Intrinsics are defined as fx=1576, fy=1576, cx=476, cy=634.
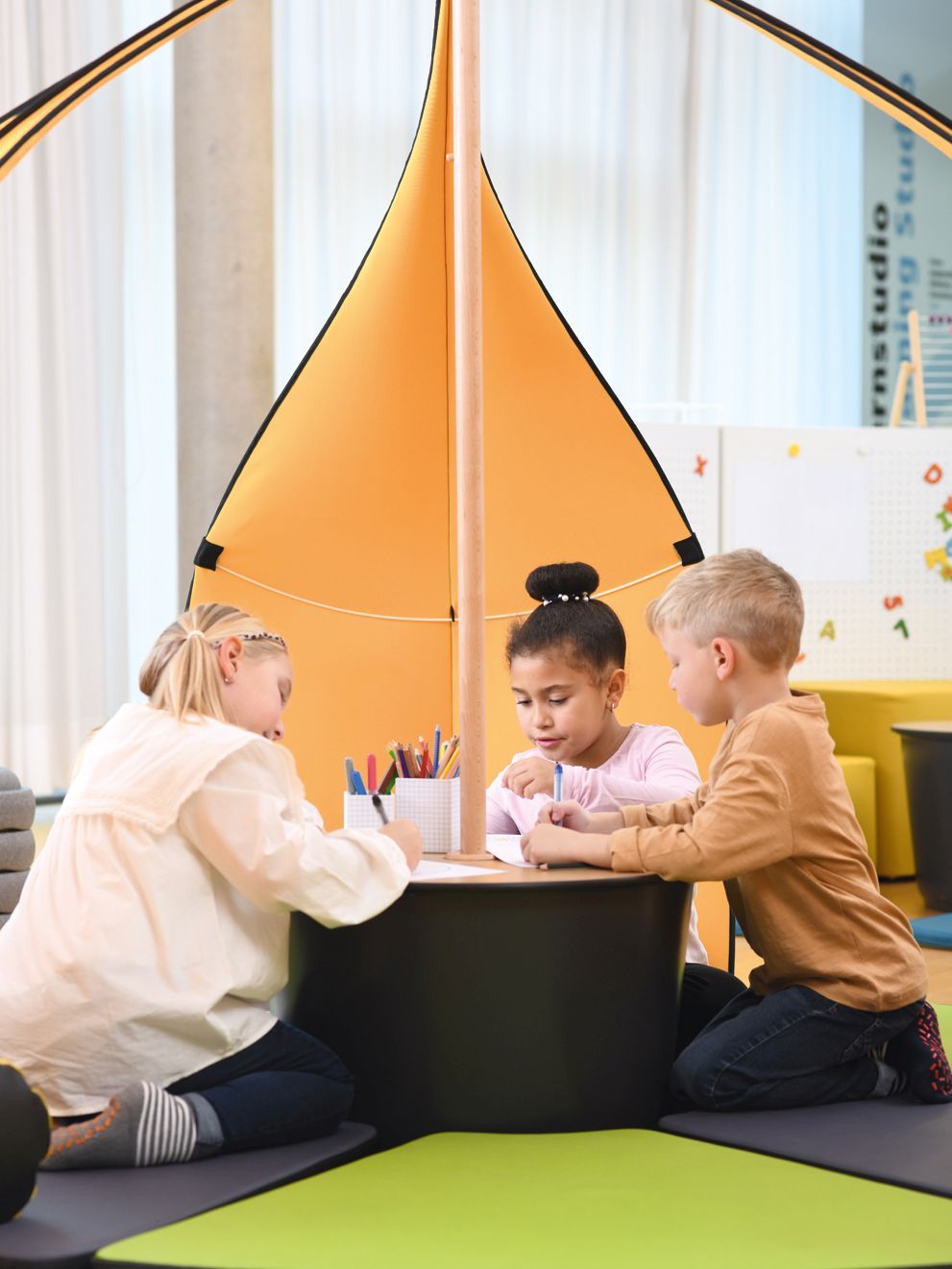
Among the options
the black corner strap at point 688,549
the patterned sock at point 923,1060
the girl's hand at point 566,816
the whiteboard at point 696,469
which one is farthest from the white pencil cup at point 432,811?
the whiteboard at point 696,469

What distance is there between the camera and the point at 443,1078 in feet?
5.44

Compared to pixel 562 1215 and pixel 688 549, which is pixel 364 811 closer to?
pixel 562 1215

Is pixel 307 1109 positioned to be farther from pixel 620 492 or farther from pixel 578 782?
pixel 620 492

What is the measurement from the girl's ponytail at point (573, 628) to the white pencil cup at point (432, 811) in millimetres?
344

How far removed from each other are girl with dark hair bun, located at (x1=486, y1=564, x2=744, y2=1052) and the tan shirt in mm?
292

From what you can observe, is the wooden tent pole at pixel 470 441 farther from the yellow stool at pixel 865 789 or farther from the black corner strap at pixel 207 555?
the yellow stool at pixel 865 789

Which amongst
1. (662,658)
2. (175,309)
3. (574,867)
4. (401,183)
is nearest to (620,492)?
(662,658)

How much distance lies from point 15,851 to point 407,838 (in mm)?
1471

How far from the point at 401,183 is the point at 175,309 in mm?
2433

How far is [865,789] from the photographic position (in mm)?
4105

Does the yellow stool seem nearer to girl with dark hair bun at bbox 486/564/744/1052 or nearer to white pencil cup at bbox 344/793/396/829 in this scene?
girl with dark hair bun at bbox 486/564/744/1052

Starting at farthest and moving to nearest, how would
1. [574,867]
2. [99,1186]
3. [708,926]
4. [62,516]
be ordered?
[62,516] → [708,926] → [574,867] → [99,1186]

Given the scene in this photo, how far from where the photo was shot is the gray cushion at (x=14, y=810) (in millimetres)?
2938

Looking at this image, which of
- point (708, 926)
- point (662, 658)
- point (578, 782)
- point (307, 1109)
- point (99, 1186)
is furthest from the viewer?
point (662, 658)
